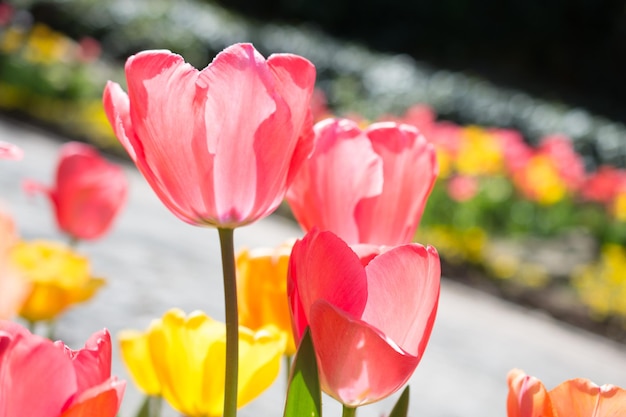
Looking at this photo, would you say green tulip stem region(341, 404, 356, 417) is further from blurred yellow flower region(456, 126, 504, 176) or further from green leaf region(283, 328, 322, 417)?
blurred yellow flower region(456, 126, 504, 176)

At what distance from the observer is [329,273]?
52 cm

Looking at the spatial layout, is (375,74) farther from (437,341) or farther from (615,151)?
(437,341)

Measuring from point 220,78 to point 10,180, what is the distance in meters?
5.89

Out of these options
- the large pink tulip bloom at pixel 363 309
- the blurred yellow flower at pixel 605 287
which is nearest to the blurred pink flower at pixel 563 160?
the blurred yellow flower at pixel 605 287

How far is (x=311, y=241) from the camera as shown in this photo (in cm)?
52

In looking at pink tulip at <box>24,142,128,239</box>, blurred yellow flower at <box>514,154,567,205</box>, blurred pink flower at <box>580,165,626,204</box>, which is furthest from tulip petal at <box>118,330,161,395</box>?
blurred pink flower at <box>580,165,626,204</box>

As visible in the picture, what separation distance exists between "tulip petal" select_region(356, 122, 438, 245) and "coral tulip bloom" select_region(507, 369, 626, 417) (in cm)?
15

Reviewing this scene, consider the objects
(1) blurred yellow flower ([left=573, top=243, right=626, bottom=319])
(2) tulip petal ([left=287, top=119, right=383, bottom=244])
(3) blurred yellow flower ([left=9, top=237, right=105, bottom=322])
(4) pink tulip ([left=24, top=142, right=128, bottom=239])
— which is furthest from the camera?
(1) blurred yellow flower ([left=573, top=243, right=626, bottom=319])

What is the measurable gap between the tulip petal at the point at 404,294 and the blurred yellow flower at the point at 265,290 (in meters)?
0.18

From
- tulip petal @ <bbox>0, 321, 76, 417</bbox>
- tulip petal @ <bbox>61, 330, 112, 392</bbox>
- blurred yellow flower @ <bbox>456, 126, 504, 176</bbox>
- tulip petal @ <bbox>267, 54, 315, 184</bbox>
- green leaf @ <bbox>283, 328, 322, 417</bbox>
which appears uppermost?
tulip petal @ <bbox>267, 54, 315, 184</bbox>

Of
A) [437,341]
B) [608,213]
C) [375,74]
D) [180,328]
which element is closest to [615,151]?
[608,213]

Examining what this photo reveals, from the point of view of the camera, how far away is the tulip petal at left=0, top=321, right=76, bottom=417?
0.43 meters

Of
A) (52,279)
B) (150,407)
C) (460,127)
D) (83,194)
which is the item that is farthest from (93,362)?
(460,127)

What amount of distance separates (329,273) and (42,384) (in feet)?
0.49
